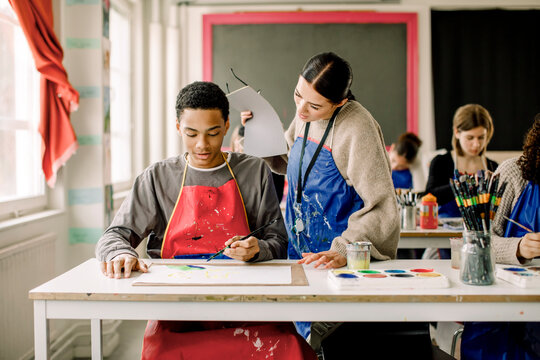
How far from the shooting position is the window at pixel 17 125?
2697mm

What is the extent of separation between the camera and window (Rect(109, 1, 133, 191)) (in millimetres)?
4406

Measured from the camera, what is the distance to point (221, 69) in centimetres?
507

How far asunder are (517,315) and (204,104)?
3.68 ft

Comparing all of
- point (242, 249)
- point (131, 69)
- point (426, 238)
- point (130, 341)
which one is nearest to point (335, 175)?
point (242, 249)

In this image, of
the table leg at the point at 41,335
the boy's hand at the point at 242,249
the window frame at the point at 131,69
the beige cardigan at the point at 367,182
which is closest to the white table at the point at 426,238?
the beige cardigan at the point at 367,182

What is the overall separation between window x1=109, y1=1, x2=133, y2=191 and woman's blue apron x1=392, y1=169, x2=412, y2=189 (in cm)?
221

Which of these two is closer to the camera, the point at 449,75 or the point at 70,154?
the point at 70,154

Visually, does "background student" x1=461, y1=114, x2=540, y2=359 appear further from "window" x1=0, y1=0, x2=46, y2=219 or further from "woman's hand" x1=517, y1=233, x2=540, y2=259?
"window" x1=0, y1=0, x2=46, y2=219

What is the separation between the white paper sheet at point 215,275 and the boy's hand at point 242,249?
3 centimetres

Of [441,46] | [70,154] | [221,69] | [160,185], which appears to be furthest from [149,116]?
[160,185]

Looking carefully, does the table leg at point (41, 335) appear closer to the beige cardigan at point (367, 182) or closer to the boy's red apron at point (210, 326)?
the boy's red apron at point (210, 326)

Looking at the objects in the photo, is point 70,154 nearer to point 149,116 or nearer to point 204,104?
point 204,104

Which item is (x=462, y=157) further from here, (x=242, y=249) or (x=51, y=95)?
(x=51, y=95)

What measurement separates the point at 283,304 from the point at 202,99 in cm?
78
